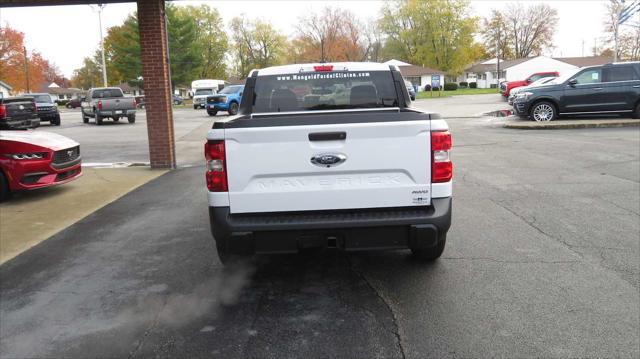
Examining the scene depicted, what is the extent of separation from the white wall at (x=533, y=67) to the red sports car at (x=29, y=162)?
80589mm

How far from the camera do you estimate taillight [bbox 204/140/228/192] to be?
3941 mm

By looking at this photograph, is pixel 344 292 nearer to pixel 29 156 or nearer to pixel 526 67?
pixel 29 156

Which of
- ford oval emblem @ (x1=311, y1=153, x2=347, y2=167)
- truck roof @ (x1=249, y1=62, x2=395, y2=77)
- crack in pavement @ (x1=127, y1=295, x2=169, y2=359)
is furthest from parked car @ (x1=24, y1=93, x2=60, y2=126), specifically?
ford oval emblem @ (x1=311, y1=153, x2=347, y2=167)

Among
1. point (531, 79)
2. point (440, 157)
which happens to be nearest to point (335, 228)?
point (440, 157)

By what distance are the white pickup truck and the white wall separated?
83.2m

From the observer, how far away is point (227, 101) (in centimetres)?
3155

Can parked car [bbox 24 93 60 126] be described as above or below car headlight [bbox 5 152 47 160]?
above

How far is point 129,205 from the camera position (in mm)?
8242

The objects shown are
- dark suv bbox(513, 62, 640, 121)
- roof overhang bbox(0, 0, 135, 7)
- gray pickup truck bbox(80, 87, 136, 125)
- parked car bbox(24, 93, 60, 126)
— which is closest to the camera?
roof overhang bbox(0, 0, 135, 7)

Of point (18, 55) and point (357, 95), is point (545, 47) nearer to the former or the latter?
point (18, 55)

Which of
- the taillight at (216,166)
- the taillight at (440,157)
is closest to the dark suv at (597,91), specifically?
the taillight at (440,157)

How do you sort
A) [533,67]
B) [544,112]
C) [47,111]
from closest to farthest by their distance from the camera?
[544,112], [47,111], [533,67]

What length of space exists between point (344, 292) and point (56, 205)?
5.86 meters

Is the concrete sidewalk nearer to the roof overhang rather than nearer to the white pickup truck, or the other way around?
the white pickup truck
